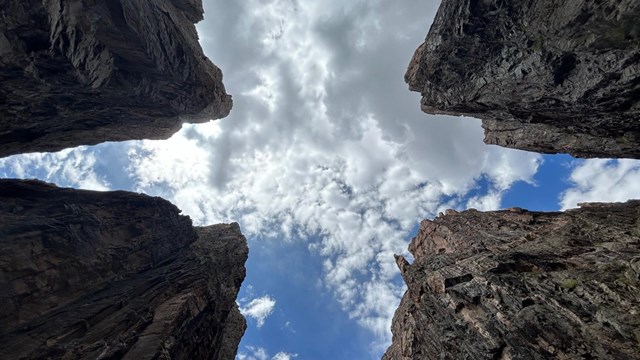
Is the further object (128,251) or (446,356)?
(128,251)

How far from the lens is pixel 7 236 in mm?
31219

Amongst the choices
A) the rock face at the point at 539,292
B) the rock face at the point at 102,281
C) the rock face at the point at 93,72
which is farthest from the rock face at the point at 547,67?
the rock face at the point at 102,281

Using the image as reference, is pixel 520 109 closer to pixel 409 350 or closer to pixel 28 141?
pixel 409 350

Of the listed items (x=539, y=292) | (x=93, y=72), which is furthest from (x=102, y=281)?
(x=539, y=292)

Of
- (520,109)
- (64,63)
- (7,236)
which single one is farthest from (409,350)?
(64,63)

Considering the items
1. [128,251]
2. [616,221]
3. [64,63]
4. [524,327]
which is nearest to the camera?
[524,327]

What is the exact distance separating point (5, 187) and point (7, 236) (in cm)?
1189

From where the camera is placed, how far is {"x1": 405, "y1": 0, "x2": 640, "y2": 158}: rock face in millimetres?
26766

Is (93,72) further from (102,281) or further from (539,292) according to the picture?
(539,292)

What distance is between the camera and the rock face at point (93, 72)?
2958cm

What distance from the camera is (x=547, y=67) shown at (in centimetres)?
3225

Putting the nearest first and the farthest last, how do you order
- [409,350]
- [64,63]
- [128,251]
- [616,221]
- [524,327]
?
1. [524,327]
2. [64,63]
3. [616,221]
4. [128,251]
5. [409,350]

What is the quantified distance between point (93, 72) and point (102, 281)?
73.3 feet

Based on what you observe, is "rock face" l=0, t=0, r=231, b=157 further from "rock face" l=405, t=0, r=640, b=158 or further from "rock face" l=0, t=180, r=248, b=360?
"rock face" l=405, t=0, r=640, b=158
